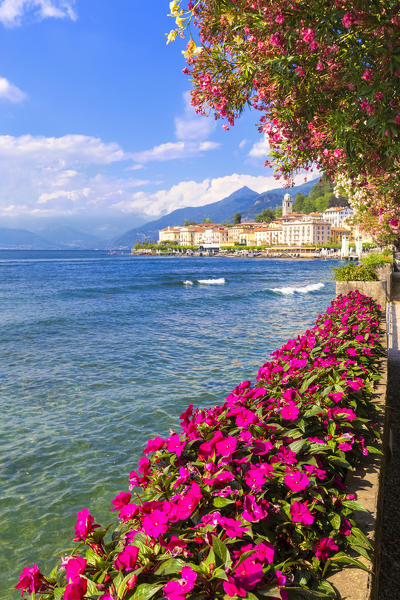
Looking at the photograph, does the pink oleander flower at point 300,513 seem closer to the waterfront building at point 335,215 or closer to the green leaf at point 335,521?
the green leaf at point 335,521

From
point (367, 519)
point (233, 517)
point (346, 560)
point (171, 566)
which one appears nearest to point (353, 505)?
point (367, 519)

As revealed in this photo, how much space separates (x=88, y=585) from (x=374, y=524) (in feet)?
5.06

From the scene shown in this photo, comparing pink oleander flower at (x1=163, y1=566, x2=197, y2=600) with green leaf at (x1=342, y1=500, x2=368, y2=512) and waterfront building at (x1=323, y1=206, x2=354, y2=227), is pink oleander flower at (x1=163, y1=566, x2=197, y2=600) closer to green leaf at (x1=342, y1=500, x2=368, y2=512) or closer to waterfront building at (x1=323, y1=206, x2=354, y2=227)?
green leaf at (x1=342, y1=500, x2=368, y2=512)

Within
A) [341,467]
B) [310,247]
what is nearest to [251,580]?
[341,467]

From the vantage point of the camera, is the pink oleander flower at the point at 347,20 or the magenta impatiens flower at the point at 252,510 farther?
the pink oleander flower at the point at 347,20

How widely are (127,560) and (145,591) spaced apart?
0.14 meters

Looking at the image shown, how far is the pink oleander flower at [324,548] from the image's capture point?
1862mm

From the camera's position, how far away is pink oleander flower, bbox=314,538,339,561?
1.86 metres

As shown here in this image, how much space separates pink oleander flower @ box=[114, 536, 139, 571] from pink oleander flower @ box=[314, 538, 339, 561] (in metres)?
0.89

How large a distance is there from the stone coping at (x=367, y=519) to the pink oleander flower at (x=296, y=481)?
40 centimetres

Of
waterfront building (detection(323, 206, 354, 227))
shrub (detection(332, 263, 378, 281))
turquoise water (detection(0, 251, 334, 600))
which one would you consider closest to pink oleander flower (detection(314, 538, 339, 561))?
turquoise water (detection(0, 251, 334, 600))

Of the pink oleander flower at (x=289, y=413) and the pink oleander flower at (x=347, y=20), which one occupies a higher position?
the pink oleander flower at (x=347, y=20)

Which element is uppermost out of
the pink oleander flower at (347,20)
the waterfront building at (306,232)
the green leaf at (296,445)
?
the waterfront building at (306,232)

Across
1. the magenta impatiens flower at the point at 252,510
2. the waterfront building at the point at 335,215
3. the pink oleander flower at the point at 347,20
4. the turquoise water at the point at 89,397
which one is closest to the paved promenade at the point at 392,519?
the magenta impatiens flower at the point at 252,510
